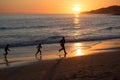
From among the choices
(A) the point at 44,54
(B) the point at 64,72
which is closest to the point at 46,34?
(A) the point at 44,54

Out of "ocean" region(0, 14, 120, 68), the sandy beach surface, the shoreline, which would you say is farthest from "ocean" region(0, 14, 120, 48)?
the sandy beach surface

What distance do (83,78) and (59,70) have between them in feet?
8.19

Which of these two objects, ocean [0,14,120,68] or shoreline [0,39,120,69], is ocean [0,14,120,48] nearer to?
ocean [0,14,120,68]

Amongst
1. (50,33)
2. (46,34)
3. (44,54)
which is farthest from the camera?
(50,33)

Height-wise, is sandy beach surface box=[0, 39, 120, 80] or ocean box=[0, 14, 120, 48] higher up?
ocean box=[0, 14, 120, 48]

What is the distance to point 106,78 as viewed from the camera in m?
11.6

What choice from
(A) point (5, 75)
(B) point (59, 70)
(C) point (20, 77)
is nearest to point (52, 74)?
(B) point (59, 70)

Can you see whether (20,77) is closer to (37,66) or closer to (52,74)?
(52,74)

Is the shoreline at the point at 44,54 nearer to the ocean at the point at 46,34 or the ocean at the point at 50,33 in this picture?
the ocean at the point at 46,34

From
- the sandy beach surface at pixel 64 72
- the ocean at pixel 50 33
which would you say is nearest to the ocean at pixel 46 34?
the ocean at pixel 50 33

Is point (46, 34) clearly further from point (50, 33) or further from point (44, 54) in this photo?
point (44, 54)

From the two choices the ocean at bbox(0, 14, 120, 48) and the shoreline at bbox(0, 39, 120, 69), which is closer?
the shoreline at bbox(0, 39, 120, 69)

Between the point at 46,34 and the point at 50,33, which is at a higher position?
the point at 50,33

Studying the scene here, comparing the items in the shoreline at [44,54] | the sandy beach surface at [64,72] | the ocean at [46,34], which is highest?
the ocean at [46,34]
